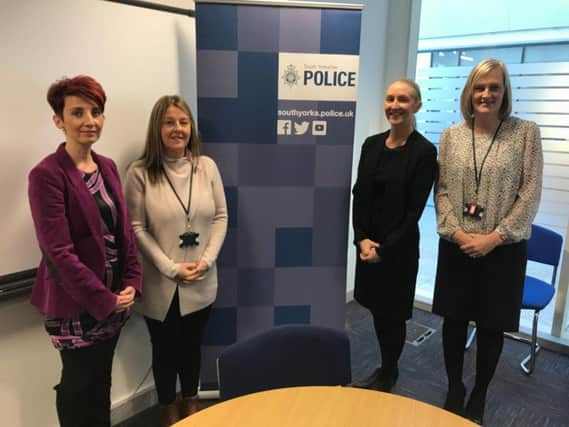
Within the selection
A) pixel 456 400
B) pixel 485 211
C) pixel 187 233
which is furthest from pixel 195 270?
pixel 456 400

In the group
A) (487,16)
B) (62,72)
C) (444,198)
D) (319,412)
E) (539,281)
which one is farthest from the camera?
(487,16)

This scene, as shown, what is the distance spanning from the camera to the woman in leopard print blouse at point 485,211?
202 centimetres

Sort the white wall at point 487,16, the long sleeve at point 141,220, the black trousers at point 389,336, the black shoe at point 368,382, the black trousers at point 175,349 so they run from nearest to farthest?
the long sleeve at point 141,220 → the black trousers at point 175,349 → the black trousers at point 389,336 → the black shoe at point 368,382 → the white wall at point 487,16

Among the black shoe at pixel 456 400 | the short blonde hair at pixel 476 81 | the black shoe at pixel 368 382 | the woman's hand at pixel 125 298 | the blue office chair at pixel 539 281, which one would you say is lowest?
the black shoe at pixel 368 382

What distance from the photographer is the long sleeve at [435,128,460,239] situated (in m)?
2.15

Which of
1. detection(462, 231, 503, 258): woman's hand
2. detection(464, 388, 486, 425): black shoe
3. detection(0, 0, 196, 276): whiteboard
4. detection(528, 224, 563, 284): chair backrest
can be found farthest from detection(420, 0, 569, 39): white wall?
detection(464, 388, 486, 425): black shoe

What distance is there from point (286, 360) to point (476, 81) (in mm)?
1497

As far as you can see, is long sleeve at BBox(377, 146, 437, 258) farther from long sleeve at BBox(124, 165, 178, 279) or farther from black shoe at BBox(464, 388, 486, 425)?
long sleeve at BBox(124, 165, 178, 279)

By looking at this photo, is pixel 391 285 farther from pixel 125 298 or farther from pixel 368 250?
pixel 125 298

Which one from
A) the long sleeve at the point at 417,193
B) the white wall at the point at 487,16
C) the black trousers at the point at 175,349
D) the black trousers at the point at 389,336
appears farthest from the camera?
the white wall at the point at 487,16

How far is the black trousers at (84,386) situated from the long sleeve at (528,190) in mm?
1778

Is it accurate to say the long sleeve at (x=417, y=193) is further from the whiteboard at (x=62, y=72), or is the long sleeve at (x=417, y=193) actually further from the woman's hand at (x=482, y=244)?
the whiteboard at (x=62, y=72)

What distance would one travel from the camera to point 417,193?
220 centimetres

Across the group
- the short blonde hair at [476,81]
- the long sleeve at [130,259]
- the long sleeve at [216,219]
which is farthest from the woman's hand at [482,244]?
the long sleeve at [130,259]
